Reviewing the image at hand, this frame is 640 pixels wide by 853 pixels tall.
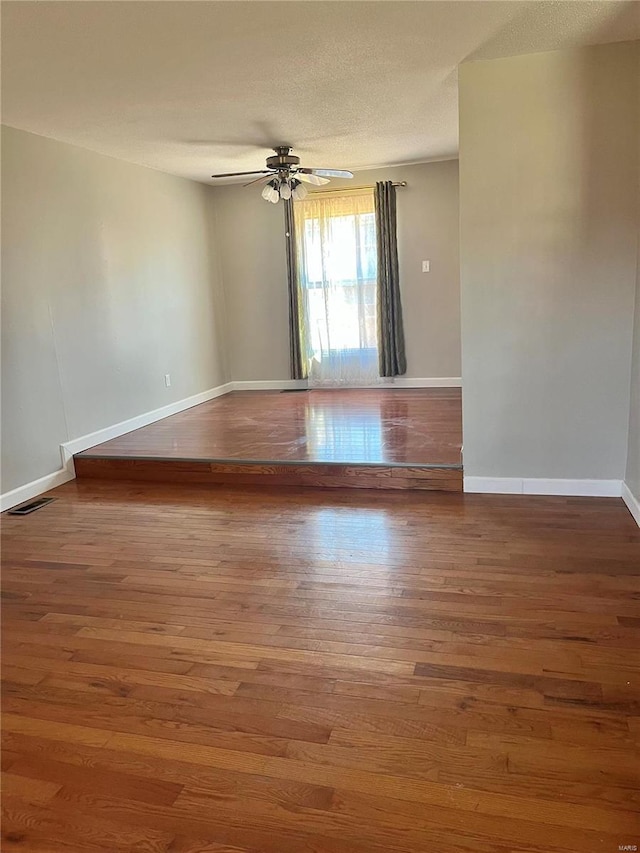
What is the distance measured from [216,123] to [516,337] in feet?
8.00

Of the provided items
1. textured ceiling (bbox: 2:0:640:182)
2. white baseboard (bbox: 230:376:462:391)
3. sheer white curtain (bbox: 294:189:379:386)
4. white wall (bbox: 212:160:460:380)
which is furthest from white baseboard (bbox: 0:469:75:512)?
sheer white curtain (bbox: 294:189:379:386)

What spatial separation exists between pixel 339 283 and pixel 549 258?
11.6 ft

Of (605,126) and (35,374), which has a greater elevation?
(605,126)

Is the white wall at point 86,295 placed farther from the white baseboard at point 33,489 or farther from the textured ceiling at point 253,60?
the textured ceiling at point 253,60

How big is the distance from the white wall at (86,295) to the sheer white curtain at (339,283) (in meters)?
1.19

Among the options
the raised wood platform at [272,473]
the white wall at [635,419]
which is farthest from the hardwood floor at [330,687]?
the raised wood platform at [272,473]

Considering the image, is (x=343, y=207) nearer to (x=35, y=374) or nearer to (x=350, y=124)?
(x=350, y=124)

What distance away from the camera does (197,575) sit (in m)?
2.80

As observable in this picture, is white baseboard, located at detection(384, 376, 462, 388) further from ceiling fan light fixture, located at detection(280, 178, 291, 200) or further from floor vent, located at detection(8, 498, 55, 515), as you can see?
floor vent, located at detection(8, 498, 55, 515)

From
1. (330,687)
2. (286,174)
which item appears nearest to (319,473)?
(330,687)

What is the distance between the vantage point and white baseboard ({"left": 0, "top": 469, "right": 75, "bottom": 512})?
3.88m

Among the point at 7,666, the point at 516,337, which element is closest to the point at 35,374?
the point at 7,666

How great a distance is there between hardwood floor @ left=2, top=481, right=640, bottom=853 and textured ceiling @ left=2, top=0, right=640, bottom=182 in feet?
7.68

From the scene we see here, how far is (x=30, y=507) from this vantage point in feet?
12.8
